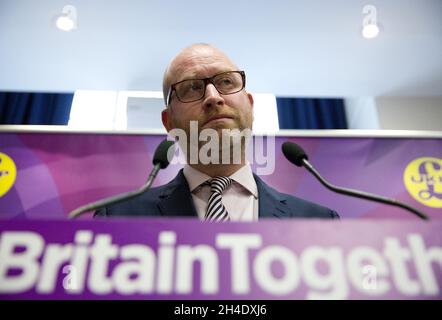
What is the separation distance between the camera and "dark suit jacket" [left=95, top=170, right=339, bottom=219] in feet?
2.83

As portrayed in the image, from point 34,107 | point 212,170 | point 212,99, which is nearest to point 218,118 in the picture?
point 212,99

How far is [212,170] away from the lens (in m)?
1.01

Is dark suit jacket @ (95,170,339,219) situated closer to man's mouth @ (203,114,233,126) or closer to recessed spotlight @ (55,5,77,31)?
man's mouth @ (203,114,233,126)

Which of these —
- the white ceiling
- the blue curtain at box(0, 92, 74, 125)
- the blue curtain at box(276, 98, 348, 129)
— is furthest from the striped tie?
the blue curtain at box(0, 92, 74, 125)

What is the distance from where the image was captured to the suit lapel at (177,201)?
33.6 inches

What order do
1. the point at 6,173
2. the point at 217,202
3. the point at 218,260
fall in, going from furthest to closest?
1. the point at 6,173
2. the point at 217,202
3. the point at 218,260

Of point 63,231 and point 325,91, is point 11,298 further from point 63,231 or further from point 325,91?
point 325,91

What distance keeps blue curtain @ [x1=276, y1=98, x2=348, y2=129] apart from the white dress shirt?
1.51m

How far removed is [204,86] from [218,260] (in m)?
0.78

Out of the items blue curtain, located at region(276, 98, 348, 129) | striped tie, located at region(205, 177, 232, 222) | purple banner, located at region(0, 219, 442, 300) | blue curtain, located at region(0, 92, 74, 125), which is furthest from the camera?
blue curtain, located at region(276, 98, 348, 129)

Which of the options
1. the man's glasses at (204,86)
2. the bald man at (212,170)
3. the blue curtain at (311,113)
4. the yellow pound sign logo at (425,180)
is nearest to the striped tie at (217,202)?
the bald man at (212,170)

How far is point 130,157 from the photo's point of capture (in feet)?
3.77

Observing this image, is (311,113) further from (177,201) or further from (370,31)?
(177,201)

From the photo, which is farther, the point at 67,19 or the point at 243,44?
the point at 243,44
